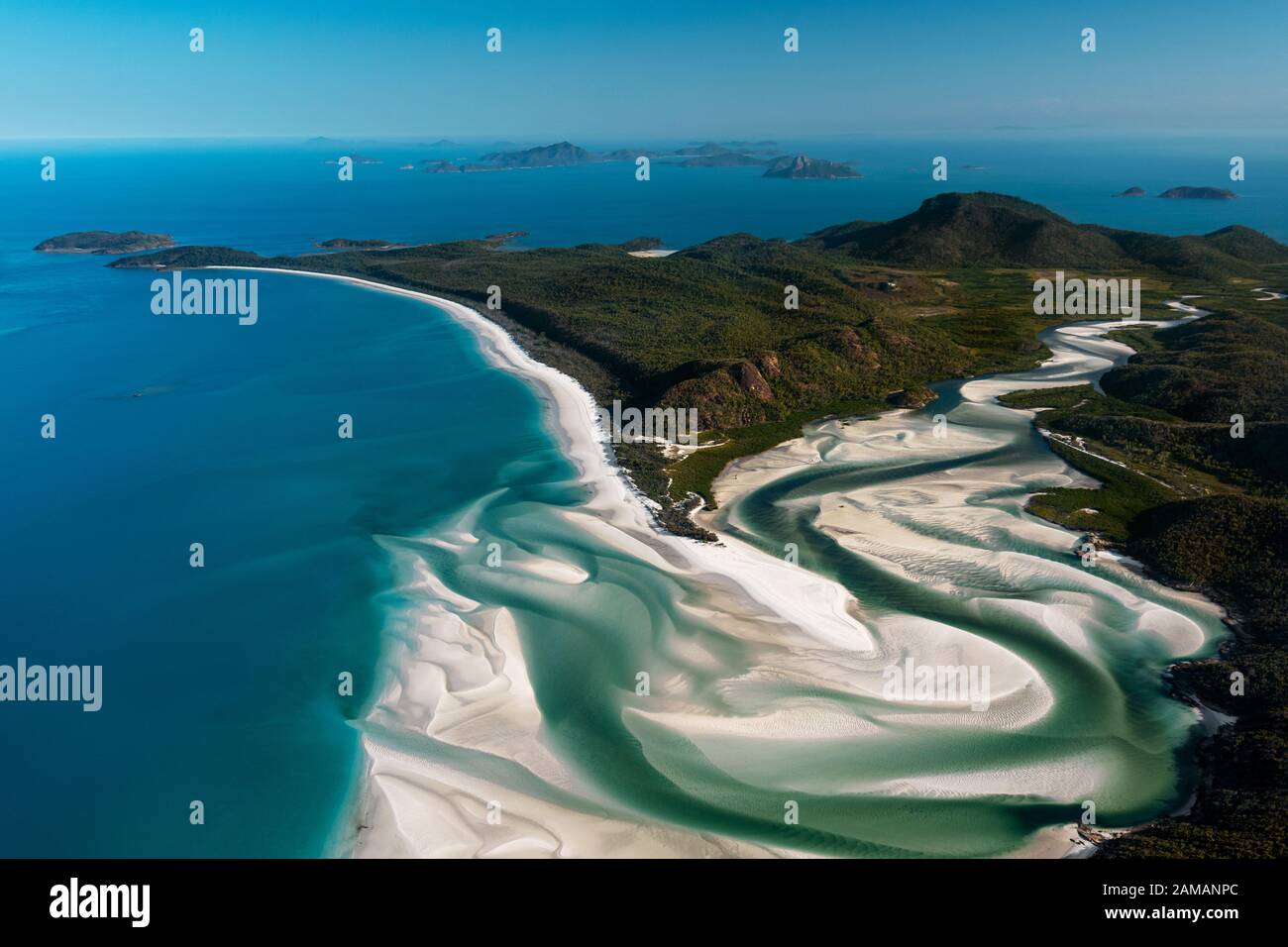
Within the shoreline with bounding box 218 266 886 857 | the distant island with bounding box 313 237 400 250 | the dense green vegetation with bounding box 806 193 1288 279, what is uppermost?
the distant island with bounding box 313 237 400 250

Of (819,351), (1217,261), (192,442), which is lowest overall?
(192,442)

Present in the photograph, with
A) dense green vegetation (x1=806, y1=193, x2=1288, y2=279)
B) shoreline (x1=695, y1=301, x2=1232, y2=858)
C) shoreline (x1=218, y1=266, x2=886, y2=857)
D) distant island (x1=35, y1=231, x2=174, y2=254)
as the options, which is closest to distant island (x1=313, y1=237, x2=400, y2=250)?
distant island (x1=35, y1=231, x2=174, y2=254)

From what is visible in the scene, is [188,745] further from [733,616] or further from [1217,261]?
[1217,261]

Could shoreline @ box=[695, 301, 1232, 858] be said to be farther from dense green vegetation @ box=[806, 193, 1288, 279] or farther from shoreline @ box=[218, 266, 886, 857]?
dense green vegetation @ box=[806, 193, 1288, 279]

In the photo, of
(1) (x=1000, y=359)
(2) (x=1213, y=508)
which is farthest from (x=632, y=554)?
(1) (x=1000, y=359)

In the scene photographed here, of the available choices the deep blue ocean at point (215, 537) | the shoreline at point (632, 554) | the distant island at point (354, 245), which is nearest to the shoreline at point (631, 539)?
the shoreline at point (632, 554)

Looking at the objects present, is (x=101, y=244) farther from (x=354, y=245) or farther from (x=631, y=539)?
(x=631, y=539)

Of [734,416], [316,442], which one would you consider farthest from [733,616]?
[316,442]

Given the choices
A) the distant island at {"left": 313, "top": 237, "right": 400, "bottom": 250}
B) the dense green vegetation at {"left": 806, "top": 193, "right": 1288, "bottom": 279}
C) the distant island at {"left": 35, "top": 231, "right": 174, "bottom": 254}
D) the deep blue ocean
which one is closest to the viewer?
the deep blue ocean
